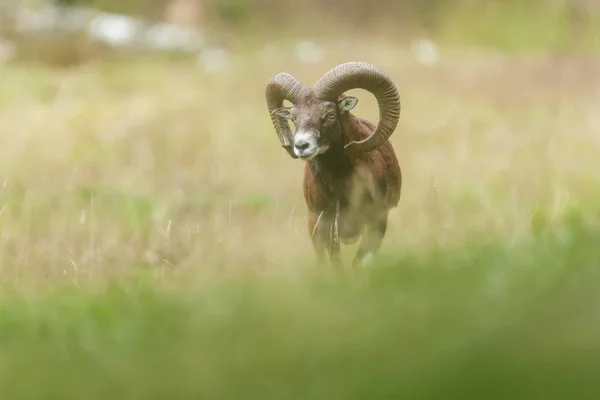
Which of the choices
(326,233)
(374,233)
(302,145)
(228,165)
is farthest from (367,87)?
(228,165)

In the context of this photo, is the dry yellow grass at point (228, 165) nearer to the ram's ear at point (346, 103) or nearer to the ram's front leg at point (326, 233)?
the ram's front leg at point (326, 233)

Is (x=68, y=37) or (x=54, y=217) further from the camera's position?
(x=68, y=37)

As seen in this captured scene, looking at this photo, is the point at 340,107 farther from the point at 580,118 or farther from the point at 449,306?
the point at 580,118

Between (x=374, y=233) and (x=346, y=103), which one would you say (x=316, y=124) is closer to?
(x=346, y=103)

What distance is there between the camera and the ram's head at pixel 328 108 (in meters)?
8.23

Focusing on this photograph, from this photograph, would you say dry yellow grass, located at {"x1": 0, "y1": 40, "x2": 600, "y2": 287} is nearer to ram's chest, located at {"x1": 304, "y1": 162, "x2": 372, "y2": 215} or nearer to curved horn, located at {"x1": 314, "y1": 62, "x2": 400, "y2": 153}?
ram's chest, located at {"x1": 304, "y1": 162, "x2": 372, "y2": 215}

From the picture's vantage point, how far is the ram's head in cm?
823

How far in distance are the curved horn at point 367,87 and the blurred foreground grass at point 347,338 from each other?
5.11 metres

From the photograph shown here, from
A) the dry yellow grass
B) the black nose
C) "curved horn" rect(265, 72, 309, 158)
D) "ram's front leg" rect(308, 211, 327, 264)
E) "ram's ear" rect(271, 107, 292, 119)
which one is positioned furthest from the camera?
"ram's ear" rect(271, 107, 292, 119)

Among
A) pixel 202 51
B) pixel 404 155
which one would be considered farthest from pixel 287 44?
pixel 404 155

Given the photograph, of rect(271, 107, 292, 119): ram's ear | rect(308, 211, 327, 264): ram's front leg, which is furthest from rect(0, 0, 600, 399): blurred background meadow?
rect(271, 107, 292, 119): ram's ear

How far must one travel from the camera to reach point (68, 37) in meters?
42.6

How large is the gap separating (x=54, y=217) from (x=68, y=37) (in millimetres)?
34209

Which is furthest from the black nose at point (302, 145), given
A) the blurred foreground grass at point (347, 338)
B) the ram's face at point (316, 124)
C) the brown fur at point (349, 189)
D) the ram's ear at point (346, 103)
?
the blurred foreground grass at point (347, 338)
